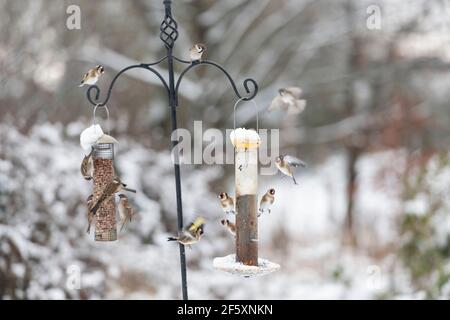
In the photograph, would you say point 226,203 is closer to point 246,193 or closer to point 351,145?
point 246,193

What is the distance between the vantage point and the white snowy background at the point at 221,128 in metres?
5.35

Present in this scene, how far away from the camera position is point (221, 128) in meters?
7.67

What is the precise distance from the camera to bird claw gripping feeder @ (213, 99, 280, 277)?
3066 millimetres

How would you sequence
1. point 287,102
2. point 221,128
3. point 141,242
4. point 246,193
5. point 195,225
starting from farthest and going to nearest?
point 221,128 < point 141,242 < point 287,102 < point 246,193 < point 195,225

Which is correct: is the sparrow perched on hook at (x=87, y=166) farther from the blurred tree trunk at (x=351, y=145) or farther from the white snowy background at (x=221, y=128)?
the blurred tree trunk at (x=351, y=145)

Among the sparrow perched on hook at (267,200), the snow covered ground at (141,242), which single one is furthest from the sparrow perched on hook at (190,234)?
the snow covered ground at (141,242)

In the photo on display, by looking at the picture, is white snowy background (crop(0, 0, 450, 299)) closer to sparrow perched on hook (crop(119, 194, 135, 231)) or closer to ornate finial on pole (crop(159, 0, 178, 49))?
sparrow perched on hook (crop(119, 194, 135, 231))

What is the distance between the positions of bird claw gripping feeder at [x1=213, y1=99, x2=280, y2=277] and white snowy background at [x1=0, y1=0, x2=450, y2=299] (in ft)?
4.39

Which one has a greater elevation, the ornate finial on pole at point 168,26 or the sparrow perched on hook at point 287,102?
the ornate finial on pole at point 168,26

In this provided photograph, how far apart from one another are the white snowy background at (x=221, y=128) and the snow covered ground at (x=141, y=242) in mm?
16

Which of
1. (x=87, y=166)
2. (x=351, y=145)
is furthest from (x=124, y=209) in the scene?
(x=351, y=145)

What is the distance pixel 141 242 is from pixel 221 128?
6.71 feet

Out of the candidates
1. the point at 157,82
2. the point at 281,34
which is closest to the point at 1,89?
the point at 157,82

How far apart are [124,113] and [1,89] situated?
1507 mm
